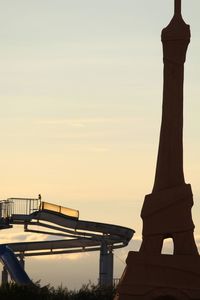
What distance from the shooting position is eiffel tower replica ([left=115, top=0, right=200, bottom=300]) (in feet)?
173

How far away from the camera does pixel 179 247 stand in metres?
53.1

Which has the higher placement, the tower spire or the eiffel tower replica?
the tower spire

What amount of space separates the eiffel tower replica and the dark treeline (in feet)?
32.1

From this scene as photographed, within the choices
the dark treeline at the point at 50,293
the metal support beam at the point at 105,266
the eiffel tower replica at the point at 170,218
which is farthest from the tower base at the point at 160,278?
the metal support beam at the point at 105,266

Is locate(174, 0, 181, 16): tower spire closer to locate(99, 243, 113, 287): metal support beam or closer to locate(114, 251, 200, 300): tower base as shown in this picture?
locate(114, 251, 200, 300): tower base

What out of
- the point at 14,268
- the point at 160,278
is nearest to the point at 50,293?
the point at 14,268

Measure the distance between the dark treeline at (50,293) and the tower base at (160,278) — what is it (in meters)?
10.1

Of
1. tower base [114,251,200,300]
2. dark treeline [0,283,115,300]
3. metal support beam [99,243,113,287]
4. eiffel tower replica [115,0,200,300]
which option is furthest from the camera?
metal support beam [99,243,113,287]

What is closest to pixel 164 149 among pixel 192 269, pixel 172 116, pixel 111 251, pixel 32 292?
pixel 172 116

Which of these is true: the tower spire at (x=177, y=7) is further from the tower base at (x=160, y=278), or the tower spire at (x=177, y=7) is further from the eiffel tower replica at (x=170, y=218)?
the tower base at (x=160, y=278)

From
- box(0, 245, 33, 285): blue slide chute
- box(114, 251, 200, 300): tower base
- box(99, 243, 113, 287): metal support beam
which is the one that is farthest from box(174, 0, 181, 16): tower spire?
box(0, 245, 33, 285): blue slide chute

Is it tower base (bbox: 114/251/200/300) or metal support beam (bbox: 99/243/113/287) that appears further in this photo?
metal support beam (bbox: 99/243/113/287)

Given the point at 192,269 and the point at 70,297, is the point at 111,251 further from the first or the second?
the point at 192,269

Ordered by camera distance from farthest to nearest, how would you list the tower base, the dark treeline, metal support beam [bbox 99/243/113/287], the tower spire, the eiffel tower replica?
metal support beam [bbox 99/243/113/287] → the dark treeline → the tower spire → the eiffel tower replica → the tower base
